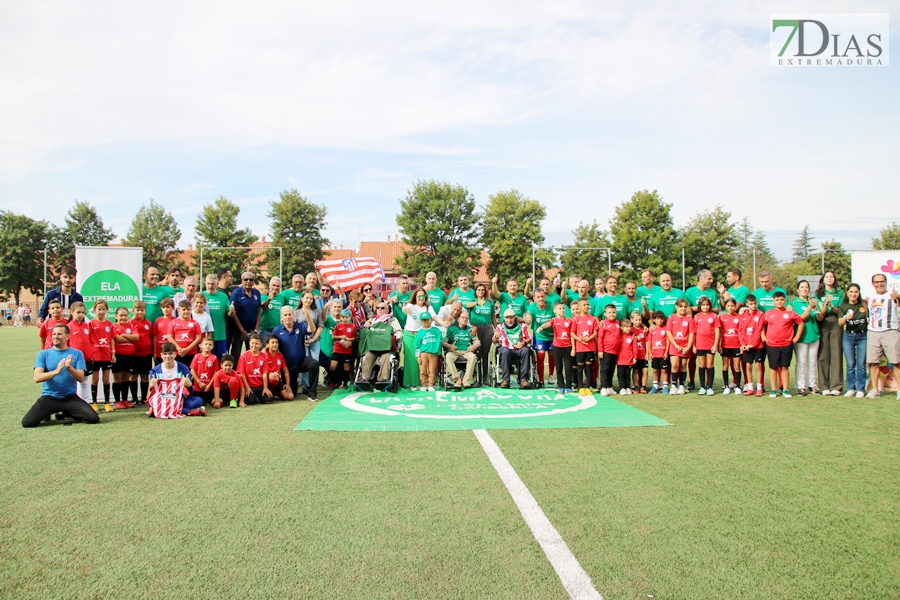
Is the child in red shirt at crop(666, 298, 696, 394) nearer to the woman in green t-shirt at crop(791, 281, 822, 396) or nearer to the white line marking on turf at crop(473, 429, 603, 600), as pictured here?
the woman in green t-shirt at crop(791, 281, 822, 396)

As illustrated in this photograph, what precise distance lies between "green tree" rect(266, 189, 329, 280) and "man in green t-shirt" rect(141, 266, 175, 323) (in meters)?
39.1

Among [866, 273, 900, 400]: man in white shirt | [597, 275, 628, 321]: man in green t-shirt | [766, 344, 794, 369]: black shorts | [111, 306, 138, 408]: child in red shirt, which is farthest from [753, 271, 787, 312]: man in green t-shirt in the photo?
[111, 306, 138, 408]: child in red shirt

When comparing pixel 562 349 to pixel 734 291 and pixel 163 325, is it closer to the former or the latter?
pixel 734 291

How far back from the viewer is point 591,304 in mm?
9742

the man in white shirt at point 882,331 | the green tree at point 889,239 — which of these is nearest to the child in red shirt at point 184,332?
the man in white shirt at point 882,331

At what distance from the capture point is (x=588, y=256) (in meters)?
46.7

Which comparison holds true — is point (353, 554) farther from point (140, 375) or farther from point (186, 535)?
point (140, 375)

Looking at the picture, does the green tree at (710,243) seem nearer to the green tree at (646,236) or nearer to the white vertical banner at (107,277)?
the green tree at (646,236)

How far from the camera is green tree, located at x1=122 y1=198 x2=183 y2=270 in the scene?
48.1 m

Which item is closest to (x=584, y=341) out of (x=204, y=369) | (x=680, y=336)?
(x=680, y=336)

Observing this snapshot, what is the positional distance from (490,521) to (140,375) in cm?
685

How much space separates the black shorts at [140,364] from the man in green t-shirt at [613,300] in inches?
276

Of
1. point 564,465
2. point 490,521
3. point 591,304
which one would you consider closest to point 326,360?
point 591,304

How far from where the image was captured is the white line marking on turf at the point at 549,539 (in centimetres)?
277
